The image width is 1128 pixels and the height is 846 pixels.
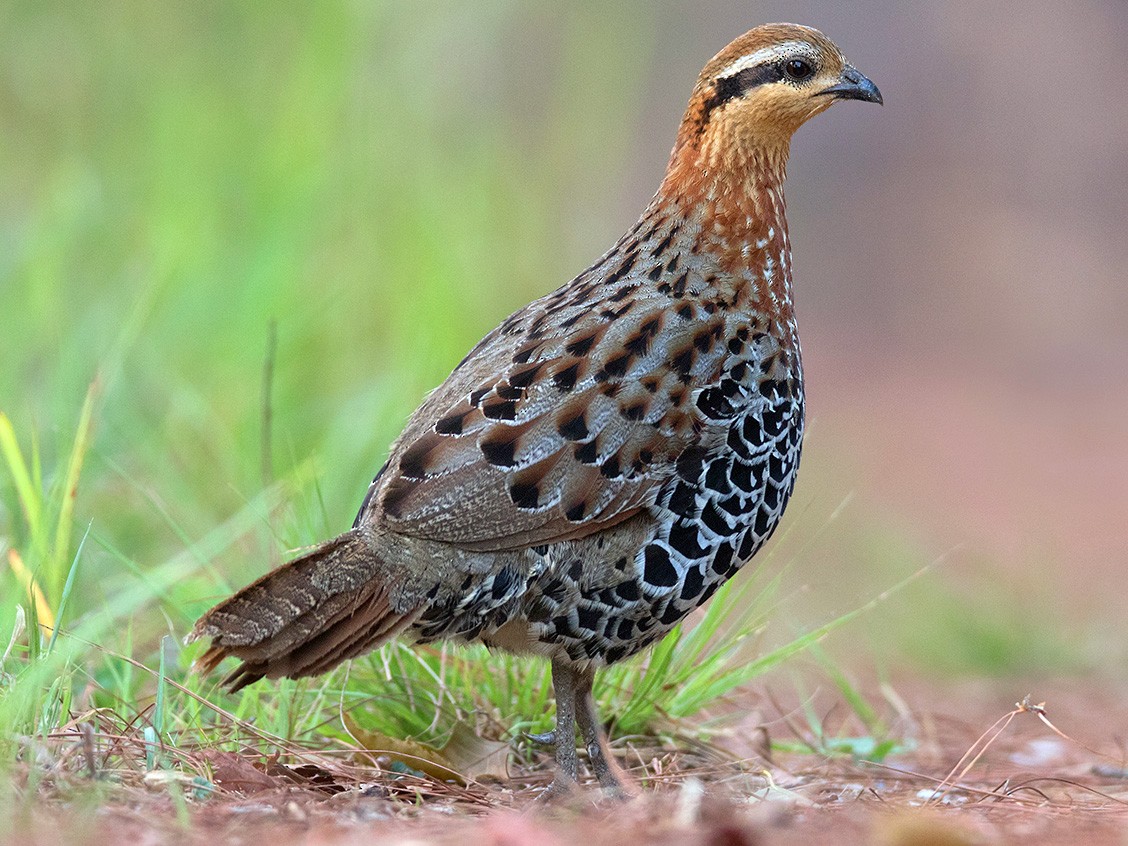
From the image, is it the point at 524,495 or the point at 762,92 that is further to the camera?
the point at 762,92

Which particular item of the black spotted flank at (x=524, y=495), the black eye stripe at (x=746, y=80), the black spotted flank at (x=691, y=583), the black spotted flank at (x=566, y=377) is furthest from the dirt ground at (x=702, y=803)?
the black eye stripe at (x=746, y=80)

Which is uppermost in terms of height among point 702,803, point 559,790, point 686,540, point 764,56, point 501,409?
point 764,56

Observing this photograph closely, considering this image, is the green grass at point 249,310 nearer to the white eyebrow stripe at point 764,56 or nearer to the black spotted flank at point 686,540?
the black spotted flank at point 686,540

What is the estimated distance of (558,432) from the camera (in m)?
4.16

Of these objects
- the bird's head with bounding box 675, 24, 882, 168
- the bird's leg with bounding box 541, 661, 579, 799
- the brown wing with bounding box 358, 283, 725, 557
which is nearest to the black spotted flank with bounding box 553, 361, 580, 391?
the brown wing with bounding box 358, 283, 725, 557

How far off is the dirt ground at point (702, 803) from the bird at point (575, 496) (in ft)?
0.93

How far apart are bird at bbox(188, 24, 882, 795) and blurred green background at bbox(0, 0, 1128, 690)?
0.56 m

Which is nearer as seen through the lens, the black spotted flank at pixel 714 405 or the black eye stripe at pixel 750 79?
the black spotted flank at pixel 714 405

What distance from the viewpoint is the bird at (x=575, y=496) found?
4.02 metres

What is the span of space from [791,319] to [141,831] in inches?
97.4

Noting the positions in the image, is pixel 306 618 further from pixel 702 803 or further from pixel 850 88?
pixel 850 88

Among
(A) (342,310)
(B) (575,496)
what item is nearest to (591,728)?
(B) (575,496)

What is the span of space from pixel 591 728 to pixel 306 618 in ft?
3.10

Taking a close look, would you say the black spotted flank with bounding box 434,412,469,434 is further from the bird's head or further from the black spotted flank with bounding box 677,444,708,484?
the bird's head
